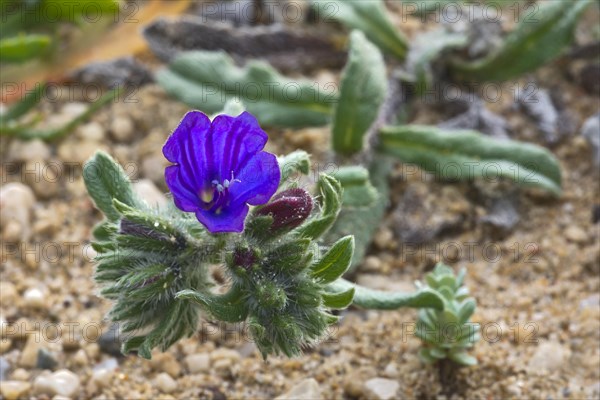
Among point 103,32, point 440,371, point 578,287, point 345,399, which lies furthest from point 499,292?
point 103,32

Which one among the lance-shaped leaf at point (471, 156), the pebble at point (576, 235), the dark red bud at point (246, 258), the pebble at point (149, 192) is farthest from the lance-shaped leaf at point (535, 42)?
the dark red bud at point (246, 258)

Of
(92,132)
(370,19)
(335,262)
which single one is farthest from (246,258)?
(370,19)

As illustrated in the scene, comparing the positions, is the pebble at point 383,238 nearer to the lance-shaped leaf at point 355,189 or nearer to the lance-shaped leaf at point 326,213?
the lance-shaped leaf at point 355,189

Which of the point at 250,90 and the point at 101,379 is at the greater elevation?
the point at 250,90

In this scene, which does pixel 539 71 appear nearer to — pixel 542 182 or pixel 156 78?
pixel 542 182

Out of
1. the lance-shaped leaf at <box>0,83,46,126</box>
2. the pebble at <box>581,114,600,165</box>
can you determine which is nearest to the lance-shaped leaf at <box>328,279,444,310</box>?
the pebble at <box>581,114,600,165</box>

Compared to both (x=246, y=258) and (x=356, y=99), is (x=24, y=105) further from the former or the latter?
(x=246, y=258)
